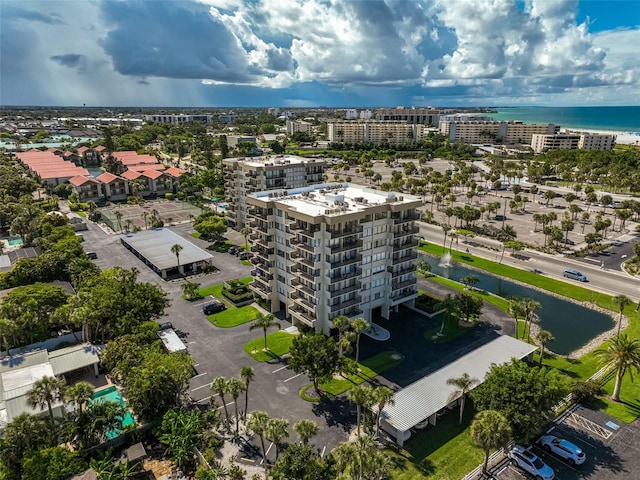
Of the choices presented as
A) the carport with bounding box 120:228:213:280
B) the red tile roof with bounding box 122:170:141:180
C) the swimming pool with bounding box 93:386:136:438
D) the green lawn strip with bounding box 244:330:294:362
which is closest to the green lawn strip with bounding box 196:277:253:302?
the carport with bounding box 120:228:213:280

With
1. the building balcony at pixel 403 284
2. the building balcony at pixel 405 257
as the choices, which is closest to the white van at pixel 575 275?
the building balcony at pixel 403 284

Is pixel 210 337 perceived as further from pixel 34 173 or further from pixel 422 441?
pixel 34 173

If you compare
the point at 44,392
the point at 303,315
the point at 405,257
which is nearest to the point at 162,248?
the point at 303,315

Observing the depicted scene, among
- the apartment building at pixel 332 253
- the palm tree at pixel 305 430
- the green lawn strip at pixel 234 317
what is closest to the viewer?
the palm tree at pixel 305 430

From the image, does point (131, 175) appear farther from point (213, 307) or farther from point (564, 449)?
point (564, 449)

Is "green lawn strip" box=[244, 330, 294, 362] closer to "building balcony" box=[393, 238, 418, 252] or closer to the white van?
"building balcony" box=[393, 238, 418, 252]

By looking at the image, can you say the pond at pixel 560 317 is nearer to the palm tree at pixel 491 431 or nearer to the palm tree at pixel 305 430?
the palm tree at pixel 491 431
